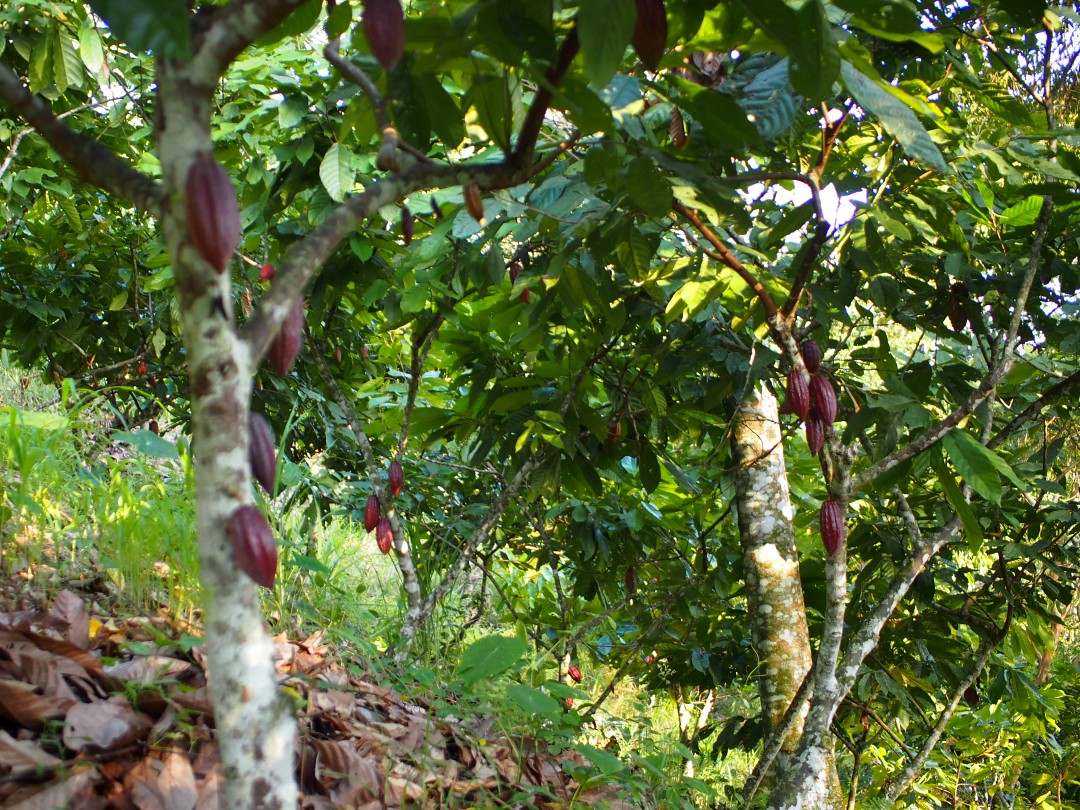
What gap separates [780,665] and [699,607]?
2.70 feet

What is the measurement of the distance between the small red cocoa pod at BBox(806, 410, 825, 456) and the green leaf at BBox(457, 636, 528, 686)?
62cm

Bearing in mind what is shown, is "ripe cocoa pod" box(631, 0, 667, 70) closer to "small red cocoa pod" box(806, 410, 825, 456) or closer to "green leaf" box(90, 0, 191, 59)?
"green leaf" box(90, 0, 191, 59)

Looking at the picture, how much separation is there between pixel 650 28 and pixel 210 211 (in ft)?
1.45

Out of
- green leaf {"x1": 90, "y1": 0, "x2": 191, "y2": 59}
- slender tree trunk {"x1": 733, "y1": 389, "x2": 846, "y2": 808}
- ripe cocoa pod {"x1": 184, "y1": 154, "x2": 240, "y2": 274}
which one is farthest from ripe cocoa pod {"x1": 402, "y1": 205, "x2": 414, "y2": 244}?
green leaf {"x1": 90, "y1": 0, "x2": 191, "y2": 59}

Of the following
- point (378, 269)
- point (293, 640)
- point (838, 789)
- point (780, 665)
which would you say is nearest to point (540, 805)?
point (293, 640)

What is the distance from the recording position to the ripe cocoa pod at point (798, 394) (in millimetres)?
1517

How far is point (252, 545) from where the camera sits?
28.7 inches

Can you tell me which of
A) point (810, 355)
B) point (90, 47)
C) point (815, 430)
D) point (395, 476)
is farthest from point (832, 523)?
point (90, 47)

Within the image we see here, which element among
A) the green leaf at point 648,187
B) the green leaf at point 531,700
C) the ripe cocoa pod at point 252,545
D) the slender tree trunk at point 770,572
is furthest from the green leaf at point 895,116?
the slender tree trunk at point 770,572

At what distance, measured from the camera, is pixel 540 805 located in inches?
60.8

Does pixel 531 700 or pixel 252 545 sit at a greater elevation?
pixel 252 545

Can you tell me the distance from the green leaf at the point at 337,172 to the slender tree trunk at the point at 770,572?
1.17 m

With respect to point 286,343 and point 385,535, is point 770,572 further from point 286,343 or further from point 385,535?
point 286,343

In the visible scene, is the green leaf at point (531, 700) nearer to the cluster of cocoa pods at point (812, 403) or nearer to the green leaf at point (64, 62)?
the cluster of cocoa pods at point (812, 403)
